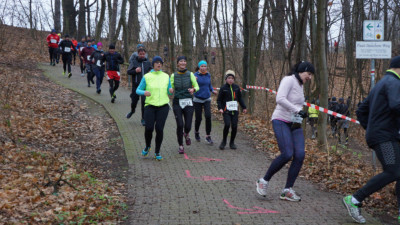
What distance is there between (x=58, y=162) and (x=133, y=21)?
21.0 metres

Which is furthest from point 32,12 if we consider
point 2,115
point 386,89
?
point 386,89

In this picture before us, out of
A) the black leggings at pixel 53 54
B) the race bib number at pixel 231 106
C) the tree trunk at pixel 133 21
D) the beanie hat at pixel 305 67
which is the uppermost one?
the tree trunk at pixel 133 21

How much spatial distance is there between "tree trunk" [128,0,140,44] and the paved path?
55.4 ft

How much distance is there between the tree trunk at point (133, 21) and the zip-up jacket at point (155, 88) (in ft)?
60.5

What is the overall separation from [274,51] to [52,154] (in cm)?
1435

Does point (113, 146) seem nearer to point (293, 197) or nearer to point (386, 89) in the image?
point (293, 197)

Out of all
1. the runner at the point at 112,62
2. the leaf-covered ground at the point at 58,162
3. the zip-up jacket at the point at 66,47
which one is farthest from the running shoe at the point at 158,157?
the zip-up jacket at the point at 66,47

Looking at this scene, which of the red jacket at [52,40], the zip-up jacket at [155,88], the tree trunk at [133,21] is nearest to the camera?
the zip-up jacket at [155,88]

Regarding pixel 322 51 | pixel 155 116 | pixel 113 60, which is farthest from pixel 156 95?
pixel 113 60

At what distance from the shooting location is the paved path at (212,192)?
5355mm

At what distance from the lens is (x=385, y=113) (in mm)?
4785

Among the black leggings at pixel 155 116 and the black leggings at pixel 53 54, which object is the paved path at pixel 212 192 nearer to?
the black leggings at pixel 155 116

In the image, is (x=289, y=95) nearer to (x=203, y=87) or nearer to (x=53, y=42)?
(x=203, y=87)

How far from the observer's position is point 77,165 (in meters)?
7.91
